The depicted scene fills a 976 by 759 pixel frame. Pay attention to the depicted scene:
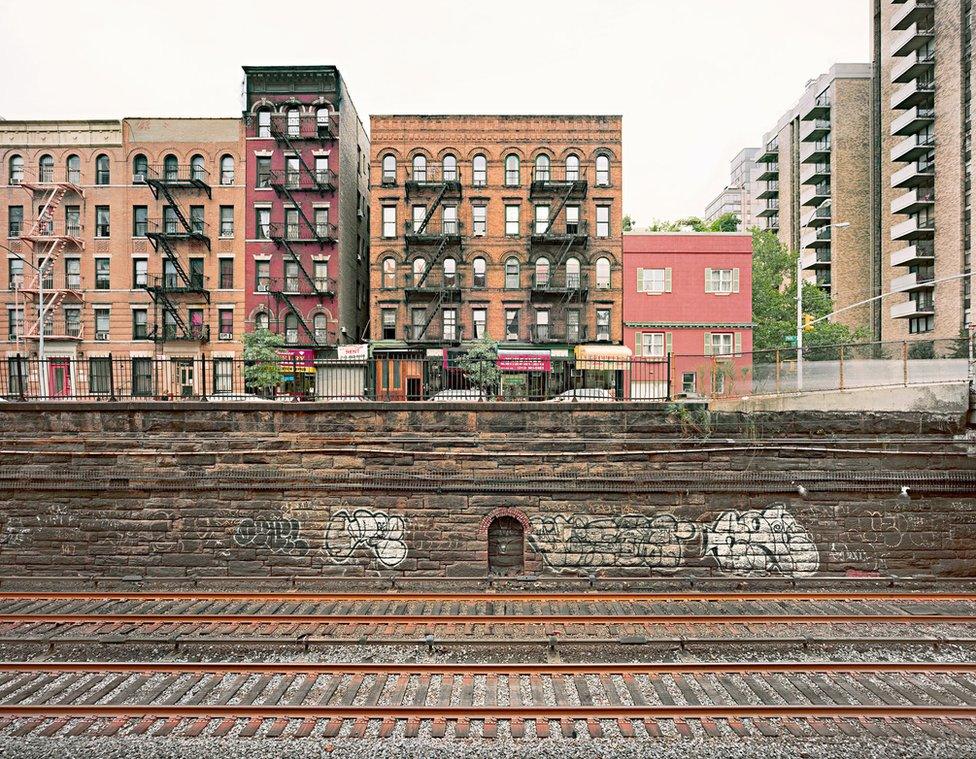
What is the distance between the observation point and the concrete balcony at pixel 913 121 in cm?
4572

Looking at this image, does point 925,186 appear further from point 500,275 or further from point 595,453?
point 595,453

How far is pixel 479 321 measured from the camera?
35.6 metres

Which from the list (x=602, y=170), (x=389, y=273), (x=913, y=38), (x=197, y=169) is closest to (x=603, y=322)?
(x=602, y=170)

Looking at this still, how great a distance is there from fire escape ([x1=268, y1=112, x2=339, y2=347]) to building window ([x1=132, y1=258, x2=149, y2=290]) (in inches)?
289

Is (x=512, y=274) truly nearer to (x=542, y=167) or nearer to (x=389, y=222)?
(x=542, y=167)

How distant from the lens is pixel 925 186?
153ft

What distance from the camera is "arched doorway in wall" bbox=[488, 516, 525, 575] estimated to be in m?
13.6

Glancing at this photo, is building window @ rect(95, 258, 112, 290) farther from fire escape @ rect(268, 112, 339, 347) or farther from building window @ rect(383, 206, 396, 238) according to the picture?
building window @ rect(383, 206, 396, 238)

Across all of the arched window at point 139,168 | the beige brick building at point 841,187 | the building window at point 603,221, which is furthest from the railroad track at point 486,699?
the beige brick building at point 841,187

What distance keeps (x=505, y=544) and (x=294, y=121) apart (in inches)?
1209

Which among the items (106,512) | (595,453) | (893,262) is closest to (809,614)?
(595,453)

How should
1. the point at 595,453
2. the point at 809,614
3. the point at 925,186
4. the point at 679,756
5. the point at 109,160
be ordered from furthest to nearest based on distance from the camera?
the point at 925,186 < the point at 109,160 < the point at 595,453 < the point at 809,614 < the point at 679,756

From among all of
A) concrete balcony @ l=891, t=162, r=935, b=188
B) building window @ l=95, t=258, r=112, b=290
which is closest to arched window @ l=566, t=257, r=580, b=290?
building window @ l=95, t=258, r=112, b=290

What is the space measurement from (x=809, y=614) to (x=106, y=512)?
49.2 ft
